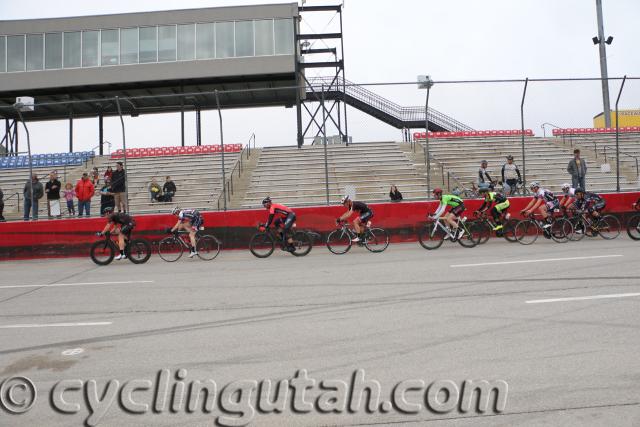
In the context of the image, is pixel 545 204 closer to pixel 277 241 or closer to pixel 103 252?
pixel 277 241

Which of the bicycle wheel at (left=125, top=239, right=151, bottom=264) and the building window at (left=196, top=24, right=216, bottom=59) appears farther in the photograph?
the building window at (left=196, top=24, right=216, bottom=59)

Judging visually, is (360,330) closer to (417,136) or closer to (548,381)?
(548,381)

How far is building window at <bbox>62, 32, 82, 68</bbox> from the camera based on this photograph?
107ft

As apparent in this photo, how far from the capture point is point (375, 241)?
13.4 m

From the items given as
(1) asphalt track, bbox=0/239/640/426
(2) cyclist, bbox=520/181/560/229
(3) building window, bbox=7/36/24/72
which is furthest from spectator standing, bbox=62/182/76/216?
(3) building window, bbox=7/36/24/72

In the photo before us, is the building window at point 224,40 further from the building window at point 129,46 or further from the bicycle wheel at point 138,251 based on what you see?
the bicycle wheel at point 138,251

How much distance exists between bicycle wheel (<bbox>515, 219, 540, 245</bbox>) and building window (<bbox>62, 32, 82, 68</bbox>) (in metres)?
29.5

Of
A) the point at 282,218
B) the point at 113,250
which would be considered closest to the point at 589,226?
the point at 282,218

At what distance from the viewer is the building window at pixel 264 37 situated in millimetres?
32594

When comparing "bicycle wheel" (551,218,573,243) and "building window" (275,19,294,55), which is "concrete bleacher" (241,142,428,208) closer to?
"bicycle wheel" (551,218,573,243)

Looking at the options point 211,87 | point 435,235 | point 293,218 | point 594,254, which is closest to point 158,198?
point 293,218

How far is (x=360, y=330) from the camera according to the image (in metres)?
5.54

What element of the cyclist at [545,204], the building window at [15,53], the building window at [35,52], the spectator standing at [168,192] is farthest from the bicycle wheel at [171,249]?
the building window at [15,53]

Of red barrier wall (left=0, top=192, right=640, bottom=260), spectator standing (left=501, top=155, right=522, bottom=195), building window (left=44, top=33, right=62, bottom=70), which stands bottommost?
red barrier wall (left=0, top=192, right=640, bottom=260)
